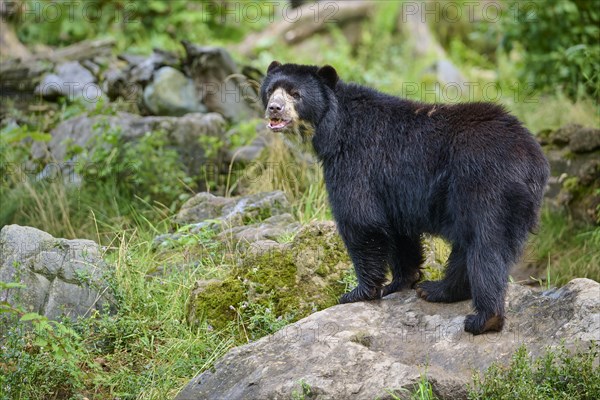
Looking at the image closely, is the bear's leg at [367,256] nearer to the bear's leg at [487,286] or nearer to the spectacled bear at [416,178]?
the spectacled bear at [416,178]

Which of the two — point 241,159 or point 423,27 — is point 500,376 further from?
point 423,27

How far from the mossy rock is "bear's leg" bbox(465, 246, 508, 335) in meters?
1.39

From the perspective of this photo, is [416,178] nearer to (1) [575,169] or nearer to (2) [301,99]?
(2) [301,99]

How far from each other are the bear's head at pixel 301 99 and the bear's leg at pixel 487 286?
170 centimetres

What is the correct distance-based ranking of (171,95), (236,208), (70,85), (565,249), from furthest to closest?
(70,85), (171,95), (565,249), (236,208)

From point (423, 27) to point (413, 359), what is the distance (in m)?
13.6

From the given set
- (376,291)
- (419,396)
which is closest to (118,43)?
(376,291)

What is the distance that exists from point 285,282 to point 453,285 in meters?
1.40

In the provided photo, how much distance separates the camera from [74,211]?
30.3ft

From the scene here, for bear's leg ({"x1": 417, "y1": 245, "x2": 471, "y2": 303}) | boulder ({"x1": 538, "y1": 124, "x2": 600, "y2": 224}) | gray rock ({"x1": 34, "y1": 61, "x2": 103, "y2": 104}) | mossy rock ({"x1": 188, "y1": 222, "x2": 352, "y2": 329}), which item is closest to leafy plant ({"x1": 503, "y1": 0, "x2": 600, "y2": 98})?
boulder ({"x1": 538, "y1": 124, "x2": 600, "y2": 224})

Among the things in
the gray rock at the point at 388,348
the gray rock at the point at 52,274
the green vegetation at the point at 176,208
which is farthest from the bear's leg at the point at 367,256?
the gray rock at the point at 52,274

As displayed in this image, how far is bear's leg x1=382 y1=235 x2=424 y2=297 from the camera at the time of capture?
636 cm

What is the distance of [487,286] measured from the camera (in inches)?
214

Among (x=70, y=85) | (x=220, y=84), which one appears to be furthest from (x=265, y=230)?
(x=70, y=85)
